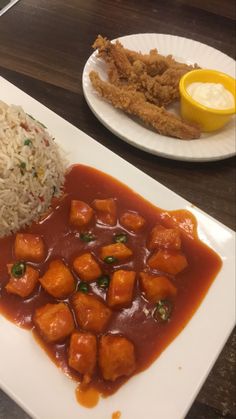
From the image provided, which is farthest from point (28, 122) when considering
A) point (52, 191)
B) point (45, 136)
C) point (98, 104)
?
point (98, 104)

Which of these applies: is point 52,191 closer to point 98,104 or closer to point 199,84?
point 98,104

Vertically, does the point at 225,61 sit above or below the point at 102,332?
above

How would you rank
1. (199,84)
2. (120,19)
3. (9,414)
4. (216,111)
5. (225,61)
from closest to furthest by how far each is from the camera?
(9,414) < (216,111) < (199,84) < (225,61) < (120,19)

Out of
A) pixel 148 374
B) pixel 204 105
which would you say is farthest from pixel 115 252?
pixel 204 105

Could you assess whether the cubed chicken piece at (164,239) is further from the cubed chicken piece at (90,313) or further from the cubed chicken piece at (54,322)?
the cubed chicken piece at (54,322)

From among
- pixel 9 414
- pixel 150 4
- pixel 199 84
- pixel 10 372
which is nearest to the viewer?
pixel 10 372

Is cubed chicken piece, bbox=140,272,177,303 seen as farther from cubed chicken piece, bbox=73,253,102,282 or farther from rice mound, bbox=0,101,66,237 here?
rice mound, bbox=0,101,66,237

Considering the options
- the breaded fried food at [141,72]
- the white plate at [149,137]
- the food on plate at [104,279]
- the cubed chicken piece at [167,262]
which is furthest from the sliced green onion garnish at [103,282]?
the breaded fried food at [141,72]
